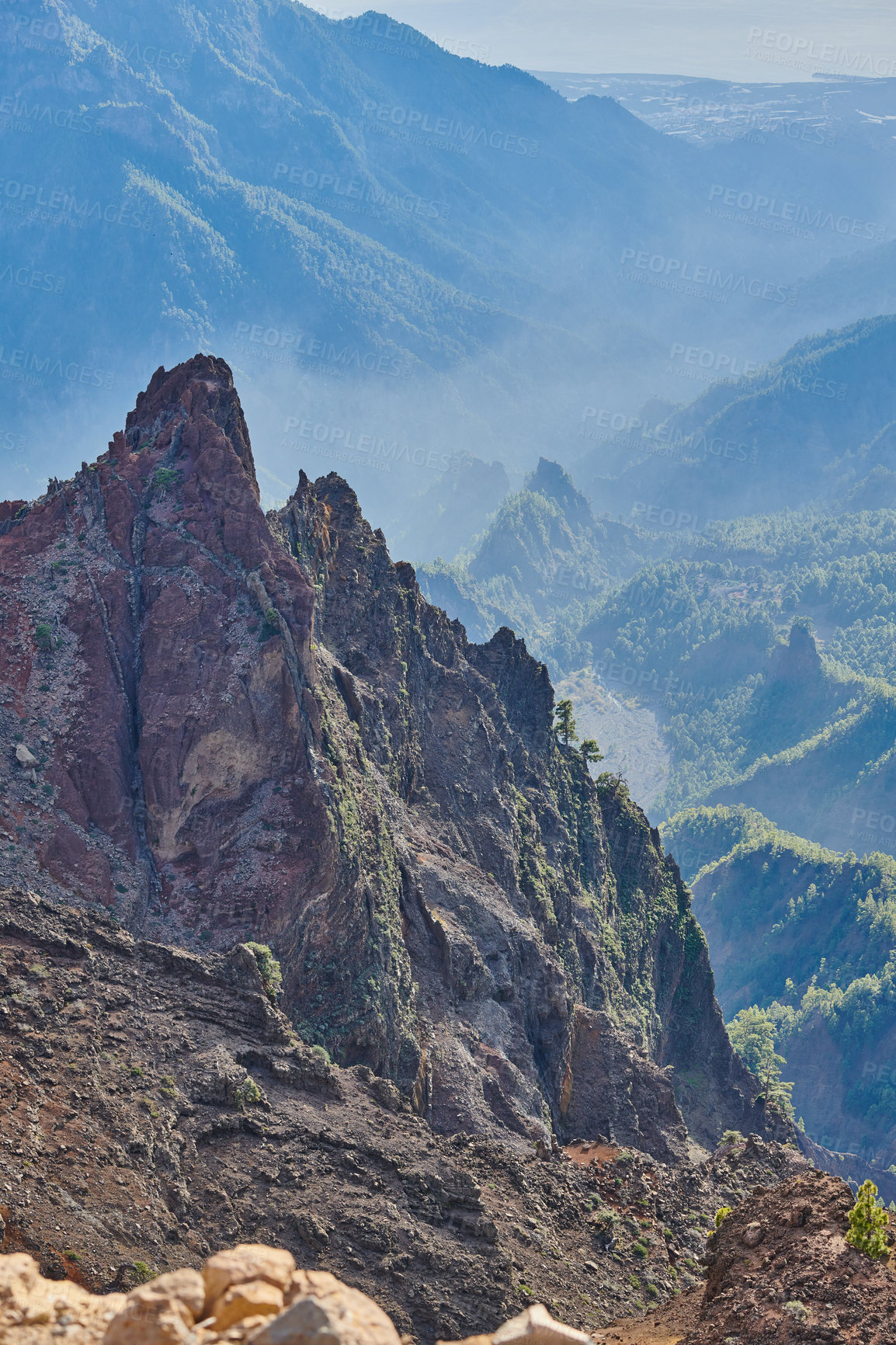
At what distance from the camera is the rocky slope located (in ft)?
138

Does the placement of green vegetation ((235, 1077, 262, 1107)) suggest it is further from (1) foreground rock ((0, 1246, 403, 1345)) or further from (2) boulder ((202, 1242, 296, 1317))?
(2) boulder ((202, 1242, 296, 1317))

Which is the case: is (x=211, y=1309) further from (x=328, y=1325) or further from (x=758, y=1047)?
(x=758, y=1047)

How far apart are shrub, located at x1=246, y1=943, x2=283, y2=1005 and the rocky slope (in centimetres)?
288

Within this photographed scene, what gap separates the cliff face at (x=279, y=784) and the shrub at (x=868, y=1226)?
3021 cm

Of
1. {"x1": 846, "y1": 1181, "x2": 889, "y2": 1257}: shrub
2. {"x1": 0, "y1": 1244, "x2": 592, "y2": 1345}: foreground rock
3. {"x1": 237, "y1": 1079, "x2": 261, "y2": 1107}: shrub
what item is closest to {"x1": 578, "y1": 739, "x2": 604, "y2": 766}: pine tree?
{"x1": 237, "y1": 1079, "x2": 261, "y2": 1107}: shrub

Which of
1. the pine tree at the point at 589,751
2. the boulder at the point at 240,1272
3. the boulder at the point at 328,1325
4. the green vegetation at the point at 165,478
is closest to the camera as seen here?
the boulder at the point at 328,1325

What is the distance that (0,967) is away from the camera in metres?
48.4

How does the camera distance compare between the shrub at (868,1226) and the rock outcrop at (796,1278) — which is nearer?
the rock outcrop at (796,1278)

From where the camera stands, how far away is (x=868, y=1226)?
135 feet

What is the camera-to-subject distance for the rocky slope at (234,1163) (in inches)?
1654

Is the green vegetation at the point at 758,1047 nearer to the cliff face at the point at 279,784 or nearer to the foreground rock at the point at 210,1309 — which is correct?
the cliff face at the point at 279,784

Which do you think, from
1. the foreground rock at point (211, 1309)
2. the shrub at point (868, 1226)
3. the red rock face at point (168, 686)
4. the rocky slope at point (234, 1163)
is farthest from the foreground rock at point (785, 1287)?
the red rock face at point (168, 686)

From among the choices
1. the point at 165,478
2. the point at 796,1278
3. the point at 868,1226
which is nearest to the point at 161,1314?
the point at 796,1278

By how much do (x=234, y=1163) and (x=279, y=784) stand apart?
2525cm
